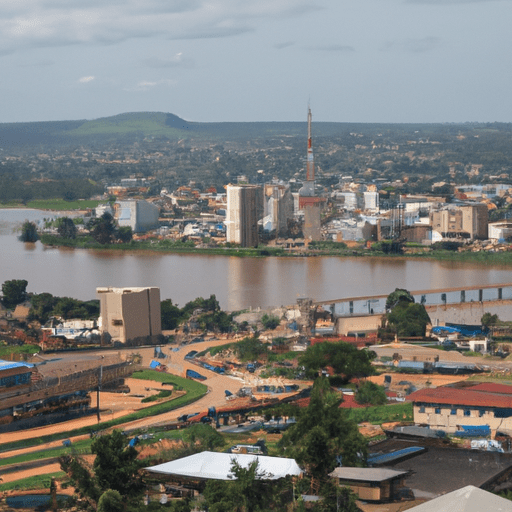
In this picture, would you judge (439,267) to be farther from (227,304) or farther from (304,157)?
(304,157)

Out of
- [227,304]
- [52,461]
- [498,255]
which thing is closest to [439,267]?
[498,255]

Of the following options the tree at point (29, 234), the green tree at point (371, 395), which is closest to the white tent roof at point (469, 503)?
the green tree at point (371, 395)

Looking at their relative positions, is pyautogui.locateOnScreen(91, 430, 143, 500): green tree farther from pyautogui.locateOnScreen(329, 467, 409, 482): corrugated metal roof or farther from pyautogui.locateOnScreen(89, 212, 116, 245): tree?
pyautogui.locateOnScreen(89, 212, 116, 245): tree

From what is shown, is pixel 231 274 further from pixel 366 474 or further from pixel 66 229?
pixel 366 474

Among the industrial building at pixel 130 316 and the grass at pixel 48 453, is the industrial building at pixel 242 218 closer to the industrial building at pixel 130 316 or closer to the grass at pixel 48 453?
the industrial building at pixel 130 316

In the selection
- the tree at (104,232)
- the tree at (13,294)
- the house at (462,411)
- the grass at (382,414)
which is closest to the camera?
the house at (462,411)

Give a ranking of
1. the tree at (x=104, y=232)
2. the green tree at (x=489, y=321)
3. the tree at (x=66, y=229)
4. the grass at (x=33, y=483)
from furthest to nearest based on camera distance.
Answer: the tree at (x=66, y=229) < the tree at (x=104, y=232) < the green tree at (x=489, y=321) < the grass at (x=33, y=483)

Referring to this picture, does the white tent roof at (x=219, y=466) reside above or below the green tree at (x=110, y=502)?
below

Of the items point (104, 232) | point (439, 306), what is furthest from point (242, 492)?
point (104, 232)
